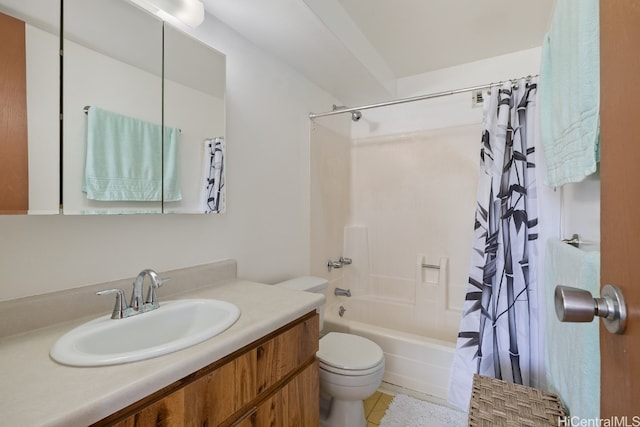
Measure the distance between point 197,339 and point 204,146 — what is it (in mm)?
946

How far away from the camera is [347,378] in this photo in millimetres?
1451

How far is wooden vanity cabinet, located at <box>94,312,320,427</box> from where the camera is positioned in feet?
2.27

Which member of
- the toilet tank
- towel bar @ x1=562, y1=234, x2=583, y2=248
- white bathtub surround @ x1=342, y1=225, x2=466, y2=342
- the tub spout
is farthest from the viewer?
the tub spout

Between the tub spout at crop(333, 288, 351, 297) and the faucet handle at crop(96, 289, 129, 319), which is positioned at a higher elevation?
the faucet handle at crop(96, 289, 129, 319)

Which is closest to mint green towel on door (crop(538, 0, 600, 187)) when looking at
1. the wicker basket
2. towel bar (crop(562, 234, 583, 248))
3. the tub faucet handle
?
towel bar (crop(562, 234, 583, 248))

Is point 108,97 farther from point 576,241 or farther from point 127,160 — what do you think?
point 576,241

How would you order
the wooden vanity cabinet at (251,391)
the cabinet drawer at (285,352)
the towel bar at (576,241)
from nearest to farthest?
1. the wooden vanity cabinet at (251,391)
2. the cabinet drawer at (285,352)
3. the towel bar at (576,241)

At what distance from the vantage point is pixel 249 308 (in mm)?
1105

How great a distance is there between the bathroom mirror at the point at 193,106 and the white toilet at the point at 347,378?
832 millimetres

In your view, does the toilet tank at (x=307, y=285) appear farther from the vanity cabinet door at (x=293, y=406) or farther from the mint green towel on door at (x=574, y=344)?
the mint green towel on door at (x=574, y=344)

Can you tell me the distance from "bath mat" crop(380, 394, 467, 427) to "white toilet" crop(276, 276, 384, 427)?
0.21m

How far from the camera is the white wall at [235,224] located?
945 mm

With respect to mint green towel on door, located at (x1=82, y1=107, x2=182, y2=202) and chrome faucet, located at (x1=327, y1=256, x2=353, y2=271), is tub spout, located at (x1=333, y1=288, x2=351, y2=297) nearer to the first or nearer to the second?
chrome faucet, located at (x1=327, y1=256, x2=353, y2=271)

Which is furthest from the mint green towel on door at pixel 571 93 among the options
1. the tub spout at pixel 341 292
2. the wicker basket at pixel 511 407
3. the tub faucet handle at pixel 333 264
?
the tub spout at pixel 341 292
